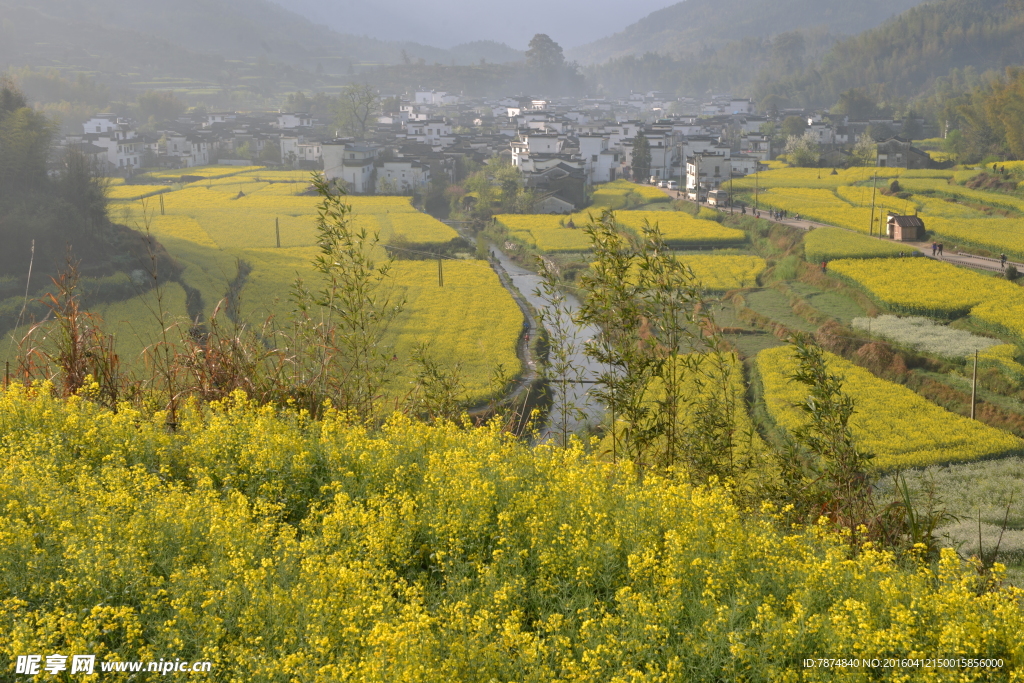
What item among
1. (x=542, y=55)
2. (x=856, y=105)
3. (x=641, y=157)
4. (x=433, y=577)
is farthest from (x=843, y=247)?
(x=542, y=55)

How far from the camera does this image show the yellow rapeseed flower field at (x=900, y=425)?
1559 cm

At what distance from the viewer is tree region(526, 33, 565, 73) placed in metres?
164

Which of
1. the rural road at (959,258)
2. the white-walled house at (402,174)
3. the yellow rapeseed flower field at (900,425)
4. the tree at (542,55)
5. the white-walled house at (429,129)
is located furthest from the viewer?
the tree at (542,55)

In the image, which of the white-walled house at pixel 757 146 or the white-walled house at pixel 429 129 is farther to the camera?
the white-walled house at pixel 429 129

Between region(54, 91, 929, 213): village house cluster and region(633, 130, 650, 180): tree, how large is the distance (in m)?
0.18

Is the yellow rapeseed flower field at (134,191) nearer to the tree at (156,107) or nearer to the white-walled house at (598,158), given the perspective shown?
the white-walled house at (598,158)

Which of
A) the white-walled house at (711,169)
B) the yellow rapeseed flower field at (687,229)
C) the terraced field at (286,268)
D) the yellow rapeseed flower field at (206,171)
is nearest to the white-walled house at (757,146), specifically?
the white-walled house at (711,169)

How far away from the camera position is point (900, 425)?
1689 cm

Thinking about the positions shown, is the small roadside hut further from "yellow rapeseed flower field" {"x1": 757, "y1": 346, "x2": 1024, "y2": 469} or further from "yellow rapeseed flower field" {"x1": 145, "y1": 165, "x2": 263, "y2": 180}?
"yellow rapeseed flower field" {"x1": 145, "y1": 165, "x2": 263, "y2": 180}

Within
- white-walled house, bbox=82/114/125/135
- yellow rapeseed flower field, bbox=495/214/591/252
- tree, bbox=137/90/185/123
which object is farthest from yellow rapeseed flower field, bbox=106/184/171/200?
tree, bbox=137/90/185/123

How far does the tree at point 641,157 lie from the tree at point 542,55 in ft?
349

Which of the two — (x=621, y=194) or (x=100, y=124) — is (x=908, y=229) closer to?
(x=621, y=194)

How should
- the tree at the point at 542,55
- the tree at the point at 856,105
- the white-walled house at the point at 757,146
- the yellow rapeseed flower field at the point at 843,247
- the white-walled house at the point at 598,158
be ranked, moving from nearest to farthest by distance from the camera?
the yellow rapeseed flower field at the point at 843,247, the white-walled house at the point at 598,158, the white-walled house at the point at 757,146, the tree at the point at 856,105, the tree at the point at 542,55

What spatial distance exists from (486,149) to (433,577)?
6674cm
